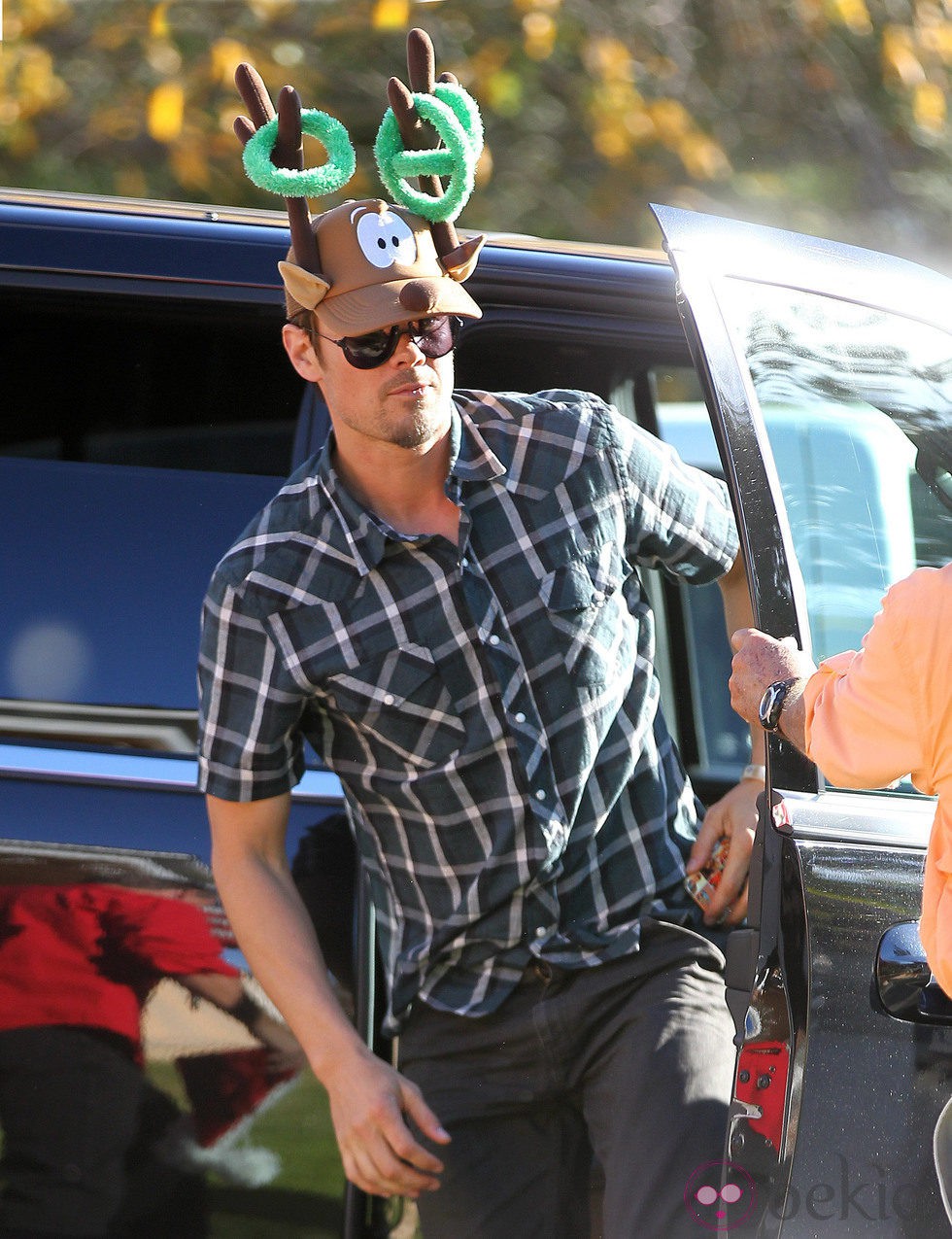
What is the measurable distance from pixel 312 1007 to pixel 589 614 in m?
0.69

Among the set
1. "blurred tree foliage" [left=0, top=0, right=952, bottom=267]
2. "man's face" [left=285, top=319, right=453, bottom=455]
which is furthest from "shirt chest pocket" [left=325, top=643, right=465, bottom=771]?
"blurred tree foliage" [left=0, top=0, right=952, bottom=267]

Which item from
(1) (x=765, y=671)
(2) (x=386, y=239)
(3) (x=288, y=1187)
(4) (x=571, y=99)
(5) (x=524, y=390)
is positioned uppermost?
(4) (x=571, y=99)

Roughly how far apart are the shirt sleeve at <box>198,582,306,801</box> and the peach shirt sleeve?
0.79 meters

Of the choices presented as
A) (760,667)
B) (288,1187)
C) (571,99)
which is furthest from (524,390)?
(571,99)

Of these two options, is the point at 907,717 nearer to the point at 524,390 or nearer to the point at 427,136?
the point at 427,136

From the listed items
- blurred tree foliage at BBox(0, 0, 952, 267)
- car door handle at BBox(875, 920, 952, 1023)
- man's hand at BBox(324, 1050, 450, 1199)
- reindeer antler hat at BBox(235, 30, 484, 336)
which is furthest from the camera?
blurred tree foliage at BBox(0, 0, 952, 267)

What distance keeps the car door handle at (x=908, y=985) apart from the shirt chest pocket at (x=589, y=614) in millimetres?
604

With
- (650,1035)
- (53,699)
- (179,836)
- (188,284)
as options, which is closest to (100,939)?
(179,836)

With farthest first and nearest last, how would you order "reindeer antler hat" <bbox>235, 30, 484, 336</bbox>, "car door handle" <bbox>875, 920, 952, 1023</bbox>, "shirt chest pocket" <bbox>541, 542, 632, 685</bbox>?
1. "shirt chest pocket" <bbox>541, 542, 632, 685</bbox>
2. "reindeer antler hat" <bbox>235, 30, 484, 336</bbox>
3. "car door handle" <bbox>875, 920, 952, 1023</bbox>

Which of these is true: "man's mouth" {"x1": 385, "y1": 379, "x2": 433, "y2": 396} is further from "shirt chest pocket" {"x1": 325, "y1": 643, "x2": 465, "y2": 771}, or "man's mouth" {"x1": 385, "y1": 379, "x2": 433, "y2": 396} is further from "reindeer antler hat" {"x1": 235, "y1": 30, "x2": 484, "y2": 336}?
"shirt chest pocket" {"x1": 325, "y1": 643, "x2": 465, "y2": 771}

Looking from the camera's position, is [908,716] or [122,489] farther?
[122,489]

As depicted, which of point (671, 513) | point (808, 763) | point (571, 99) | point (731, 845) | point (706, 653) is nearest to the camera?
point (808, 763)

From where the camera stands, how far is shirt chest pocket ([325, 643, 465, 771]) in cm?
218

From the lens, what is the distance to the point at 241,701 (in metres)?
2.16
